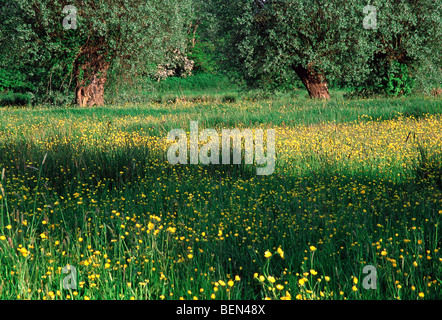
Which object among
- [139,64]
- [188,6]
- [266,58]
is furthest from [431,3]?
[139,64]

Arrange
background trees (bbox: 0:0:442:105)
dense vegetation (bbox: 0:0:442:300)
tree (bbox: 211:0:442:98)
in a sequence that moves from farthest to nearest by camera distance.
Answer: tree (bbox: 211:0:442:98), background trees (bbox: 0:0:442:105), dense vegetation (bbox: 0:0:442:300)

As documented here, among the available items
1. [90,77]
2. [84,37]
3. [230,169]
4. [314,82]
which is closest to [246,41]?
[314,82]

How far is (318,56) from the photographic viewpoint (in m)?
21.4

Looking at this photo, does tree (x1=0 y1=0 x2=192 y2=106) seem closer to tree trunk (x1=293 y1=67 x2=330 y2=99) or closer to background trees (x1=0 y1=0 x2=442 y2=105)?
background trees (x1=0 y1=0 x2=442 y2=105)

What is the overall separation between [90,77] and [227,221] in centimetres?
1913

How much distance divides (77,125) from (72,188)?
6.45 m

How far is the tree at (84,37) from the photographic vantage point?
62.3ft

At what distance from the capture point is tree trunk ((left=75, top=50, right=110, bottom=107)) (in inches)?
832

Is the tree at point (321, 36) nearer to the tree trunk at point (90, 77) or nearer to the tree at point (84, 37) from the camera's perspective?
the tree at point (84, 37)

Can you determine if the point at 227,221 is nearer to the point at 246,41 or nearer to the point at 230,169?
the point at 230,169

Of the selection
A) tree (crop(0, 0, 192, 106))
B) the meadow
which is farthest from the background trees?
the meadow

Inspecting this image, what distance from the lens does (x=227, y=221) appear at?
439 centimetres
